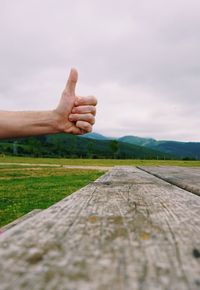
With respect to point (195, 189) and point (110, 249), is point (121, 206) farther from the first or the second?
point (195, 189)

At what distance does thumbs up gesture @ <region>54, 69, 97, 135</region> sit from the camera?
2.26 meters

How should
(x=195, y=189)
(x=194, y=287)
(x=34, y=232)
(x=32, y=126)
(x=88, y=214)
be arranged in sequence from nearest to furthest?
1. (x=194, y=287)
2. (x=34, y=232)
3. (x=88, y=214)
4. (x=195, y=189)
5. (x=32, y=126)

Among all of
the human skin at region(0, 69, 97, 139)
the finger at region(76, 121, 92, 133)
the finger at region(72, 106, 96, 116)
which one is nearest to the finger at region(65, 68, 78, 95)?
the human skin at region(0, 69, 97, 139)

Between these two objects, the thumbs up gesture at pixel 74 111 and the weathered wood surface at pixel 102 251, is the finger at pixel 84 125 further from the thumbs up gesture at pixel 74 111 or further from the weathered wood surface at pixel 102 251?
the weathered wood surface at pixel 102 251

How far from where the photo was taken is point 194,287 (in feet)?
1.90

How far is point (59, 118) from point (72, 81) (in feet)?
0.91

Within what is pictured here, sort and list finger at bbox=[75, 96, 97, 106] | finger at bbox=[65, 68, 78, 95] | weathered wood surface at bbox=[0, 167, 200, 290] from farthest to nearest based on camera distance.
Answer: finger at bbox=[75, 96, 97, 106] → finger at bbox=[65, 68, 78, 95] → weathered wood surface at bbox=[0, 167, 200, 290]

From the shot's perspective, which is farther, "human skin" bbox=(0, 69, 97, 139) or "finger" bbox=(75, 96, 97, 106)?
"finger" bbox=(75, 96, 97, 106)

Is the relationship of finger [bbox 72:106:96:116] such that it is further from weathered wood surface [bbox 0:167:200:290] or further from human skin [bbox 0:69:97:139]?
weathered wood surface [bbox 0:167:200:290]

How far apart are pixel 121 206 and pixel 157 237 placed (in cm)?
50

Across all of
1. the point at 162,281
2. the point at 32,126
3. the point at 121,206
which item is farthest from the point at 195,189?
the point at 162,281

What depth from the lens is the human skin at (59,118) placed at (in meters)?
2.23

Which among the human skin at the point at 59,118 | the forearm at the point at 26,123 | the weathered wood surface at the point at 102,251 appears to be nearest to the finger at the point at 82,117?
the human skin at the point at 59,118

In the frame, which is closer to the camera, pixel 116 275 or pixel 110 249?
pixel 116 275
